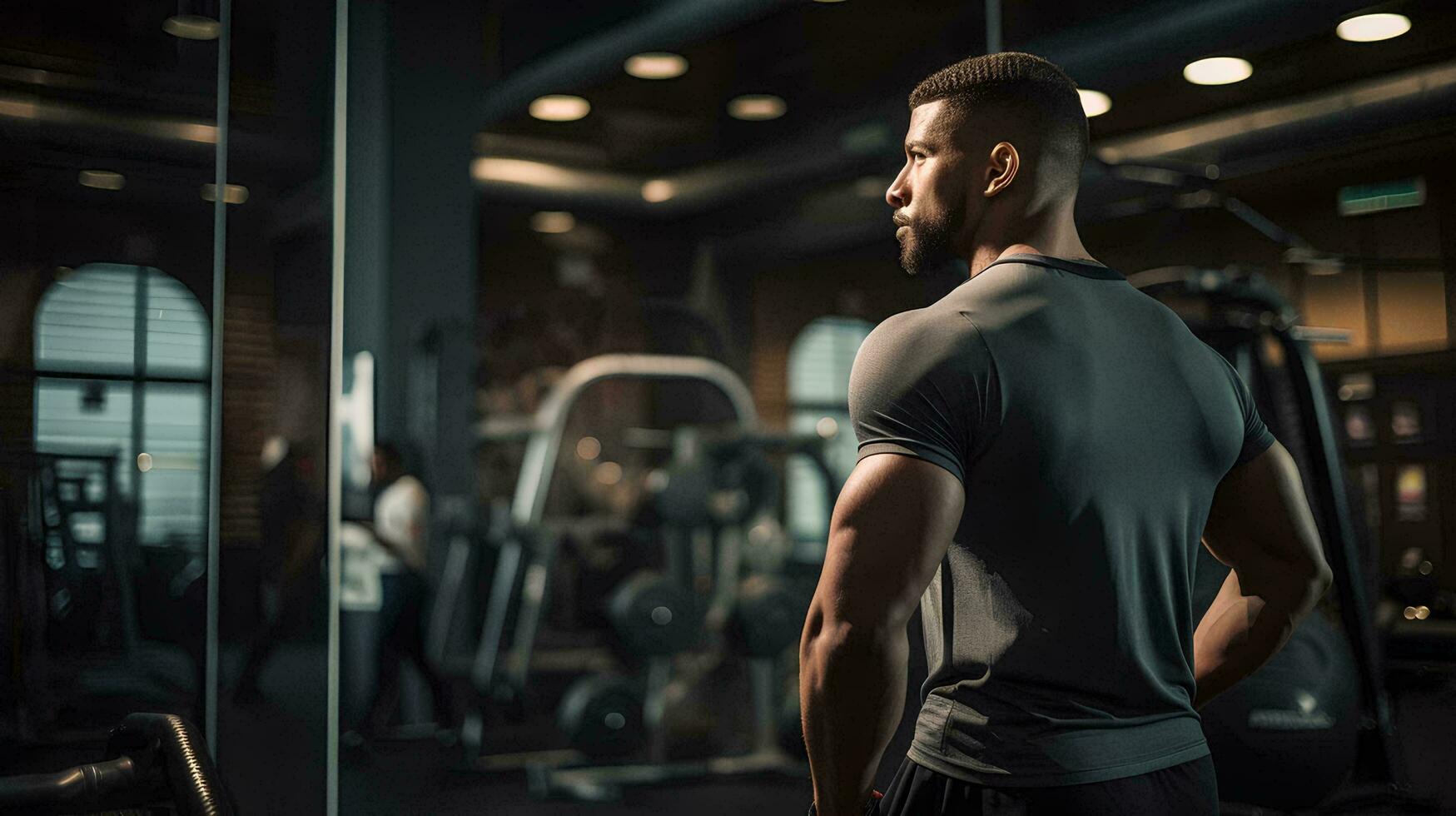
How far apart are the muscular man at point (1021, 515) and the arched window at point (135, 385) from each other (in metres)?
1.21

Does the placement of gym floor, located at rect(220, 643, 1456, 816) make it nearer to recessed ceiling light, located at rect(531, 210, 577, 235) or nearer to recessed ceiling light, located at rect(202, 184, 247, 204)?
recessed ceiling light, located at rect(202, 184, 247, 204)

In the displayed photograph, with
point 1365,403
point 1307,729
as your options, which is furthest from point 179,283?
point 1307,729

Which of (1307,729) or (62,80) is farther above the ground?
(62,80)

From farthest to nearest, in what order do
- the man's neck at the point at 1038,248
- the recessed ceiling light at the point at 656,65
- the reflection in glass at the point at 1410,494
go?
the recessed ceiling light at the point at 656,65
the reflection in glass at the point at 1410,494
the man's neck at the point at 1038,248

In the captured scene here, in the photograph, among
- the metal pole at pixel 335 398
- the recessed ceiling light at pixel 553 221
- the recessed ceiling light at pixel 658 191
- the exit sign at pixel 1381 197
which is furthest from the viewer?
the recessed ceiling light at pixel 553 221

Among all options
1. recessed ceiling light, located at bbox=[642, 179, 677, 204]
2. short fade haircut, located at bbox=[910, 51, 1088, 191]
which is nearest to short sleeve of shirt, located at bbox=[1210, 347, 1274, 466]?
short fade haircut, located at bbox=[910, 51, 1088, 191]

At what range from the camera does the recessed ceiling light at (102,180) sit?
188 cm

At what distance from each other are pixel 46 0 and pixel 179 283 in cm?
45

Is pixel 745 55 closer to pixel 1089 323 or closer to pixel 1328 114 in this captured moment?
pixel 1328 114

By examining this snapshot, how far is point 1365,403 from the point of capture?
241cm

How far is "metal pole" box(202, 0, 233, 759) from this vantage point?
2.15 metres

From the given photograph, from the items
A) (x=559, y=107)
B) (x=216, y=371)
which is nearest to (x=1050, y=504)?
(x=216, y=371)

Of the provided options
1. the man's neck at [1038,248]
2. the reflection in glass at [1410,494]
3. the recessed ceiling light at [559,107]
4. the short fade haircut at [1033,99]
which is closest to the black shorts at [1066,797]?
the man's neck at [1038,248]

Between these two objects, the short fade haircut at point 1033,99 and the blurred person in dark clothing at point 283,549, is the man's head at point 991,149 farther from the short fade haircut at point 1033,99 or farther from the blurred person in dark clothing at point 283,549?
the blurred person in dark clothing at point 283,549
